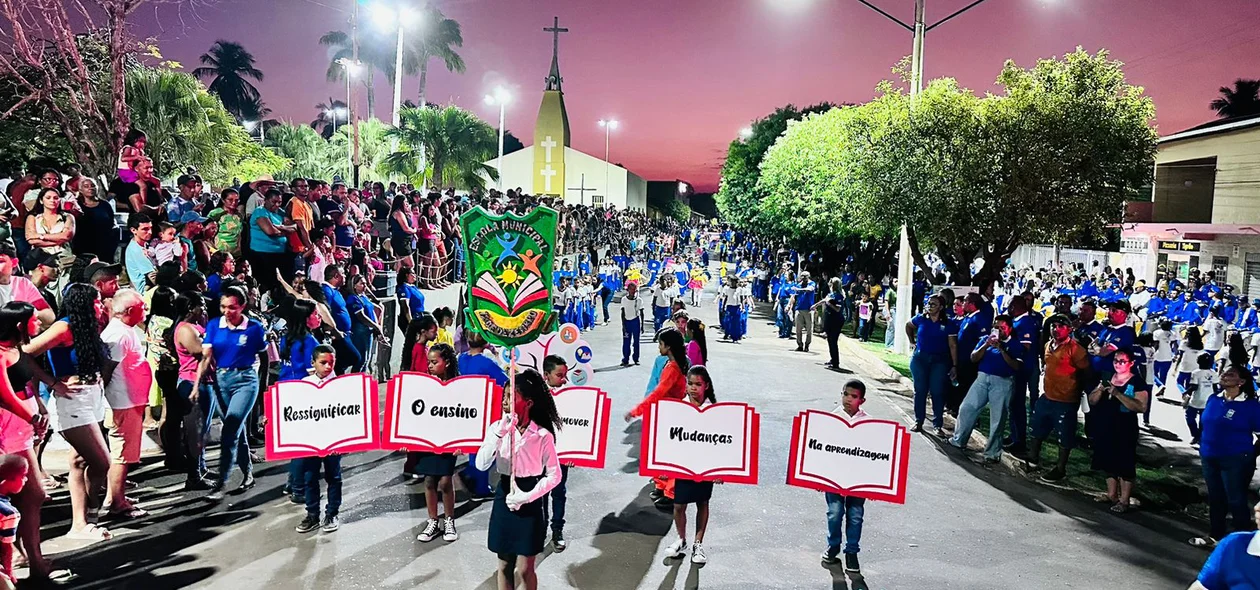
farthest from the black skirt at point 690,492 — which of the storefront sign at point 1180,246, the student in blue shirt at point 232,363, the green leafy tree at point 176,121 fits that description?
the storefront sign at point 1180,246

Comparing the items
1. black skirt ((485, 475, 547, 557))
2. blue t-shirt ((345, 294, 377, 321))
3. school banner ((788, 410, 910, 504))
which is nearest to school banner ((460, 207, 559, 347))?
black skirt ((485, 475, 547, 557))

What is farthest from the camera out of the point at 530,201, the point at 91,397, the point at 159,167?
the point at 530,201

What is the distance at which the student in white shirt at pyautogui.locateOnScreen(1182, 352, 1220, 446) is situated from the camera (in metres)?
10.7

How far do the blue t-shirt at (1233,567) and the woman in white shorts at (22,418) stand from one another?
21.4ft

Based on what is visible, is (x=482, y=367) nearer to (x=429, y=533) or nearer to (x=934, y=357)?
(x=429, y=533)

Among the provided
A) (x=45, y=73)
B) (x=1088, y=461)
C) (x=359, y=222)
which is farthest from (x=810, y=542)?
(x=45, y=73)

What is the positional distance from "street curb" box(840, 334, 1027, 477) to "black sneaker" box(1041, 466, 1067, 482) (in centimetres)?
23

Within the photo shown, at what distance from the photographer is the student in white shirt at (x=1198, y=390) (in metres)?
10.7

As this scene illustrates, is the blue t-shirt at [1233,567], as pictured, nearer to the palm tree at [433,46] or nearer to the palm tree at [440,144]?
the palm tree at [440,144]

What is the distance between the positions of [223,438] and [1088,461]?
9.41m

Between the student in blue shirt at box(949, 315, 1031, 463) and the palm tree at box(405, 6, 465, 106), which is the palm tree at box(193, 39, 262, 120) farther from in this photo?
the student in blue shirt at box(949, 315, 1031, 463)

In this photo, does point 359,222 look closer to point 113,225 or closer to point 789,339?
point 113,225

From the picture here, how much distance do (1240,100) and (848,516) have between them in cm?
6792

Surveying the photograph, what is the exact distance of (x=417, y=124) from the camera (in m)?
31.4
